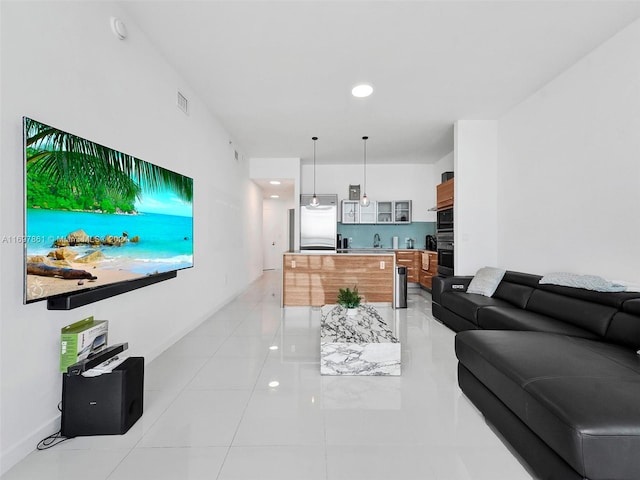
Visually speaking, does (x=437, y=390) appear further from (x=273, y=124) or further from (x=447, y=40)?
(x=273, y=124)

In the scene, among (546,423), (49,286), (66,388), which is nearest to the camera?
(546,423)

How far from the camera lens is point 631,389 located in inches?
55.1

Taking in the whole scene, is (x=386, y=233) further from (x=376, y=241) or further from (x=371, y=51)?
(x=371, y=51)

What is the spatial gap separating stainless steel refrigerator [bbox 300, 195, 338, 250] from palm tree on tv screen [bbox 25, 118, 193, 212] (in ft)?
14.3

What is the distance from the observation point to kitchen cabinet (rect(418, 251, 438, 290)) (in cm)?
595

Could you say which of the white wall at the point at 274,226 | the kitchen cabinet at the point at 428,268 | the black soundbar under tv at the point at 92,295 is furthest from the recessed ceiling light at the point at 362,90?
the white wall at the point at 274,226

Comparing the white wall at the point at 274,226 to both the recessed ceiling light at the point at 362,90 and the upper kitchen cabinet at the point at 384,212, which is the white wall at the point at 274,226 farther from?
the recessed ceiling light at the point at 362,90

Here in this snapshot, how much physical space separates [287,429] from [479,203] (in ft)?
13.6

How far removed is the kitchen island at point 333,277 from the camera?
5.06 meters

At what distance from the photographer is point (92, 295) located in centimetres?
182


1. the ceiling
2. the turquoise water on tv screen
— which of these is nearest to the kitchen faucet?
the ceiling

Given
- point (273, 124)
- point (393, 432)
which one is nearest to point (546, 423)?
point (393, 432)

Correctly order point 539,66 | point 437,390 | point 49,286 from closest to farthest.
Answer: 1. point 49,286
2. point 437,390
3. point 539,66

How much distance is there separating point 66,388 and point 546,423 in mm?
2489
